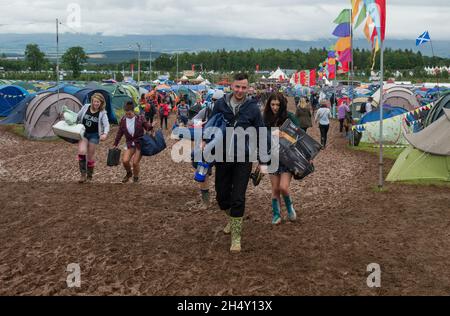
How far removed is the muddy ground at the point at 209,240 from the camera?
5250 millimetres

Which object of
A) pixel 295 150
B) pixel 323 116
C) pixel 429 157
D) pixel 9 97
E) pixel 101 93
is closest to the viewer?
pixel 295 150

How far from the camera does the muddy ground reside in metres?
5.25

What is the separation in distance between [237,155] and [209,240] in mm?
1258

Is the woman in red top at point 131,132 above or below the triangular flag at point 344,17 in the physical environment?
below

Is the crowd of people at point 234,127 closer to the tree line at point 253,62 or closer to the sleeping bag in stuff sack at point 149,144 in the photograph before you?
the sleeping bag in stuff sack at point 149,144

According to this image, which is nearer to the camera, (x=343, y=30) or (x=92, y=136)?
(x=92, y=136)

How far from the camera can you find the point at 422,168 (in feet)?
37.8

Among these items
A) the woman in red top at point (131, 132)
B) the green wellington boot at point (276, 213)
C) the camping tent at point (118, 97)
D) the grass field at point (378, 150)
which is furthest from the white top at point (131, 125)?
the camping tent at point (118, 97)

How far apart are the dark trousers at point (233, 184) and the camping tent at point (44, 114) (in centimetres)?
1568

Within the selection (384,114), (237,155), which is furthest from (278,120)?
(384,114)

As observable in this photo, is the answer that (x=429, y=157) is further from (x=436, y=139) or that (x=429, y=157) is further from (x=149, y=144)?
(x=149, y=144)

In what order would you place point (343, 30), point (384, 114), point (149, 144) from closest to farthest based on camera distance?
point (149, 144), point (384, 114), point (343, 30)

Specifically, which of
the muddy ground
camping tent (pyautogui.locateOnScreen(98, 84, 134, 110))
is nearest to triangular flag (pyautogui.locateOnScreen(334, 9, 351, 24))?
the muddy ground

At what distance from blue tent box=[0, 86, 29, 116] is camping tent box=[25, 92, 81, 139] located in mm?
8369
